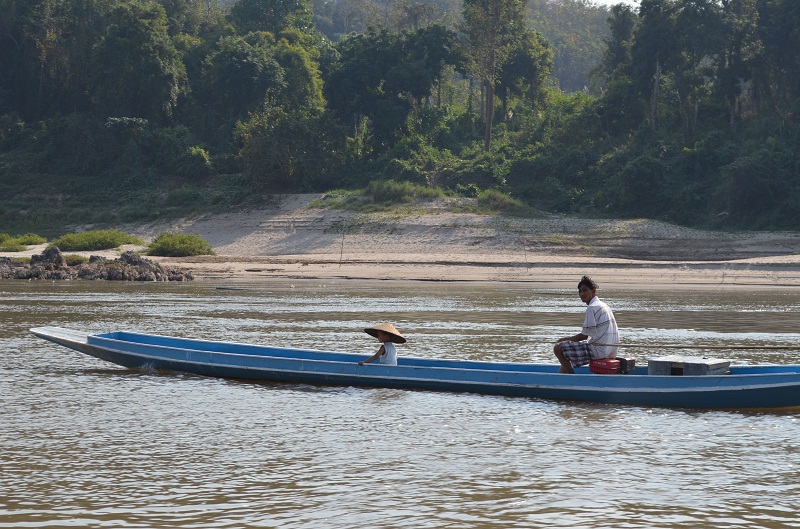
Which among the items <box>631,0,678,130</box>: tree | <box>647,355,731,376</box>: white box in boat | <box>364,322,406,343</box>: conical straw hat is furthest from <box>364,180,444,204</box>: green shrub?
<box>647,355,731,376</box>: white box in boat

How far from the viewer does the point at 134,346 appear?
14211mm

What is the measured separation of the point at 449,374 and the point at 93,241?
94.0ft

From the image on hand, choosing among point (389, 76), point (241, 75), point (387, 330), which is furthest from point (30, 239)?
point (387, 330)

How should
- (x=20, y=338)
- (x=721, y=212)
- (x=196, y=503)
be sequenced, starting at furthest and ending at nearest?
(x=721, y=212) < (x=20, y=338) < (x=196, y=503)

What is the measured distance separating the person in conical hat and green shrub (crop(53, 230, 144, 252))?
2726cm

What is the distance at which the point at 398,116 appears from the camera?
47.3m

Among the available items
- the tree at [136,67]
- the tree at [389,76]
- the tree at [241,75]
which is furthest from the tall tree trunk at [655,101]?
the tree at [136,67]

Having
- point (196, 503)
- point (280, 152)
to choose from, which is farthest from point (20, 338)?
point (280, 152)

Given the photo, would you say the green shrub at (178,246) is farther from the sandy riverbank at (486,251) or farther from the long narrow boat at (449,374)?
the long narrow boat at (449,374)

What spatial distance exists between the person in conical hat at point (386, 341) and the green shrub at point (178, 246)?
25198mm

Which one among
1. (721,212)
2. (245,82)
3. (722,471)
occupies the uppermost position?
(245,82)

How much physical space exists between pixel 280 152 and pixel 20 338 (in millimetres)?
26967

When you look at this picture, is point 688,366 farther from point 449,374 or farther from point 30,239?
point 30,239

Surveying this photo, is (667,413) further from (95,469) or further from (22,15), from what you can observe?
(22,15)
